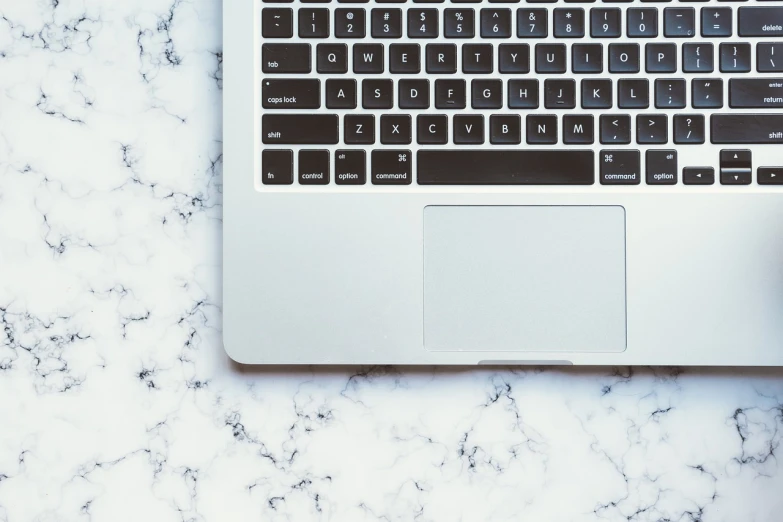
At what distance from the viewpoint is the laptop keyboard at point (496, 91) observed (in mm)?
374

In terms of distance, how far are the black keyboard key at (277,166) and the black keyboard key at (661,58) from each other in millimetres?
257

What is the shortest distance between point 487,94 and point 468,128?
27mm

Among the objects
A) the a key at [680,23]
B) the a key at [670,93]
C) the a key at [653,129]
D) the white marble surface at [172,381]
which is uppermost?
the a key at [680,23]

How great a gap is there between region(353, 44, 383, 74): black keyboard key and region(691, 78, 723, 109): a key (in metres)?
0.22

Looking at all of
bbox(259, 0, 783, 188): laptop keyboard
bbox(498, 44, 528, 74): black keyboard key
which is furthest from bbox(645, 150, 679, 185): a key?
bbox(498, 44, 528, 74): black keyboard key

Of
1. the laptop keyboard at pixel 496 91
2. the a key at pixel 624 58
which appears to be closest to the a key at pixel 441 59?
the laptop keyboard at pixel 496 91

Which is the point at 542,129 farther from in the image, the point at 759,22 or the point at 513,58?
the point at 759,22

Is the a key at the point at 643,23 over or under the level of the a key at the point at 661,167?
over

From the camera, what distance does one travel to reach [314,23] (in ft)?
1.24

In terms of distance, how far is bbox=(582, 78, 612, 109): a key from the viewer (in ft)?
1.23

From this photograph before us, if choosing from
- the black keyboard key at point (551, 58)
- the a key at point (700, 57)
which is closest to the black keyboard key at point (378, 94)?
the black keyboard key at point (551, 58)

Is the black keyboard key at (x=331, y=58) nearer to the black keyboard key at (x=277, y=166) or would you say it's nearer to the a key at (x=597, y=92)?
the black keyboard key at (x=277, y=166)

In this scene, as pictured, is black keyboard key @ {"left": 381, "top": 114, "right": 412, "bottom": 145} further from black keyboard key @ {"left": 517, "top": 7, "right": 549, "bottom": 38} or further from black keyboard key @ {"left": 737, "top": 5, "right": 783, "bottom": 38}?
black keyboard key @ {"left": 737, "top": 5, "right": 783, "bottom": 38}

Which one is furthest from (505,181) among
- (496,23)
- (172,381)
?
(172,381)
